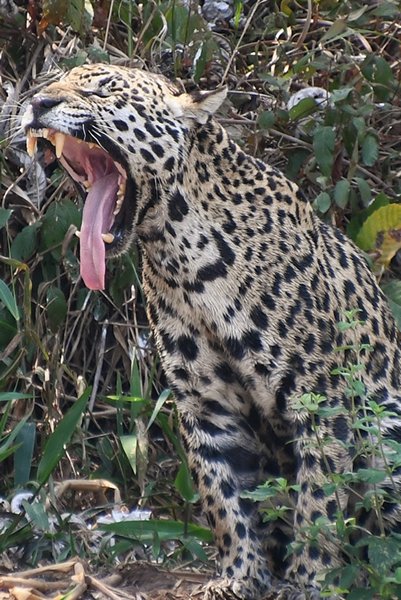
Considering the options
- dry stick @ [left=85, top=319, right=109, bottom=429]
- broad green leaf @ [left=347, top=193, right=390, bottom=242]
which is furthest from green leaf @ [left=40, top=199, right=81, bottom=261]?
broad green leaf @ [left=347, top=193, right=390, bottom=242]

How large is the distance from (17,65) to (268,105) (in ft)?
3.84

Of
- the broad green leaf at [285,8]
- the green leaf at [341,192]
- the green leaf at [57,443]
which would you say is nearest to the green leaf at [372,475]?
the green leaf at [57,443]

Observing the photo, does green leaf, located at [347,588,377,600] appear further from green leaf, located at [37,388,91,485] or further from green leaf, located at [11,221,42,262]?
green leaf, located at [11,221,42,262]

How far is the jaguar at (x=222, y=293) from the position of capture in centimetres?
461

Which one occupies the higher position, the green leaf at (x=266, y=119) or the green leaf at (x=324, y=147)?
the green leaf at (x=324, y=147)

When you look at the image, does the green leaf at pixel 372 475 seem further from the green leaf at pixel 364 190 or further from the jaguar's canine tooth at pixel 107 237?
the green leaf at pixel 364 190

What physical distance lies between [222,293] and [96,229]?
45cm

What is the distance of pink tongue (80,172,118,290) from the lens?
4.62 metres

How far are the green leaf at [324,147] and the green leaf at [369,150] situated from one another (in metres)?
0.15

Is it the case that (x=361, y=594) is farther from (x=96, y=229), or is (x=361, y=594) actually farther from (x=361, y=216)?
(x=361, y=216)

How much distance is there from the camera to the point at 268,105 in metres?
6.79

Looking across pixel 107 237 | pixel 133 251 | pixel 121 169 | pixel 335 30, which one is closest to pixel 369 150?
pixel 335 30

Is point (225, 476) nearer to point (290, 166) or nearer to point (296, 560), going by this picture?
point (296, 560)

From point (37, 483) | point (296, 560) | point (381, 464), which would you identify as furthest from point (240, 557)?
Result: point (37, 483)
